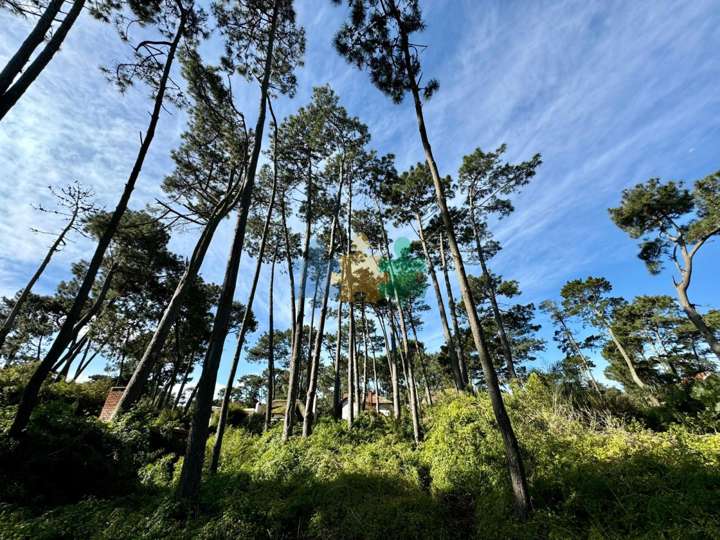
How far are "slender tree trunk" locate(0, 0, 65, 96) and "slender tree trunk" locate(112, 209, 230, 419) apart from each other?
17.5 feet

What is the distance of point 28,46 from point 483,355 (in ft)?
34.6

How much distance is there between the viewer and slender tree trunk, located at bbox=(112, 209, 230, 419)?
760 centimetres

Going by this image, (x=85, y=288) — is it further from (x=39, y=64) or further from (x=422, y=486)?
(x=422, y=486)

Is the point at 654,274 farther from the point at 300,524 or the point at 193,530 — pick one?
the point at 193,530

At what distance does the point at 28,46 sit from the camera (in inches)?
208

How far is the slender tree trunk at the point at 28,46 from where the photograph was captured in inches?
195

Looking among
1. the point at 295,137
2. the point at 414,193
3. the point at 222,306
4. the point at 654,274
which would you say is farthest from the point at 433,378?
the point at 222,306

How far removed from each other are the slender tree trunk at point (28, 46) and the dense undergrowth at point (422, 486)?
251 inches

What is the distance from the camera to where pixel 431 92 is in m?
7.05

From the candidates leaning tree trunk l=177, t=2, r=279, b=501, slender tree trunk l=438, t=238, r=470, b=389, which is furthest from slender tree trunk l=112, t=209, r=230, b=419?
slender tree trunk l=438, t=238, r=470, b=389

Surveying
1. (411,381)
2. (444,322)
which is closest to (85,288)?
(411,381)

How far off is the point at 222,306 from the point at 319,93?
1173cm

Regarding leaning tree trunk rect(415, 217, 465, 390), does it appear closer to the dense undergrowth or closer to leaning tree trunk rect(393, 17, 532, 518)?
the dense undergrowth

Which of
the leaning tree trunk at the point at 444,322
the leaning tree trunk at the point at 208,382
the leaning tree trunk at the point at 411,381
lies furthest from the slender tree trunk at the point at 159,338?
the leaning tree trunk at the point at 444,322
